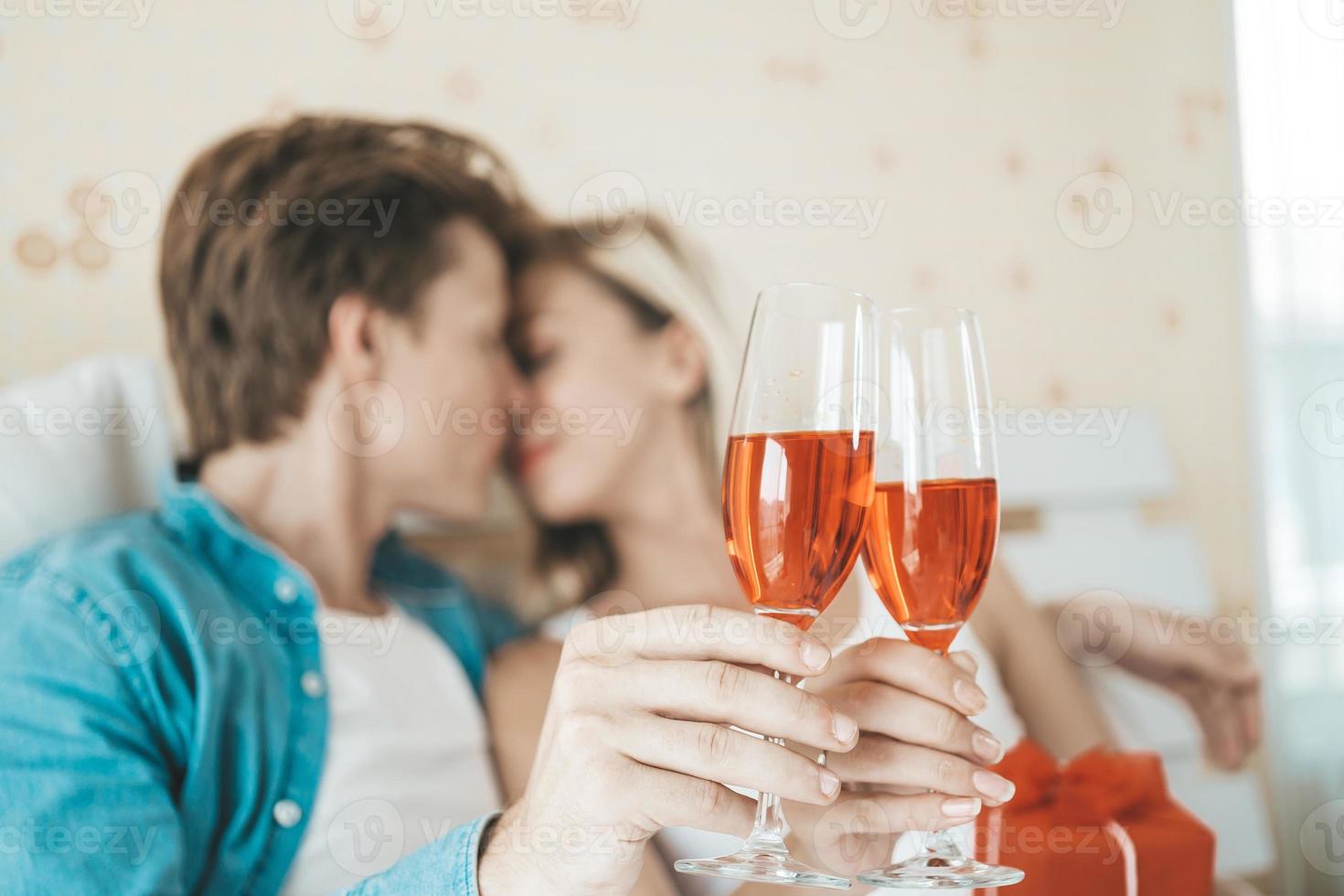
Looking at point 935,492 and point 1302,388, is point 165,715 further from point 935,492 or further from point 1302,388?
point 1302,388

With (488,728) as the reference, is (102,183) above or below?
above

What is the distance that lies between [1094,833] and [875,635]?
29 cm

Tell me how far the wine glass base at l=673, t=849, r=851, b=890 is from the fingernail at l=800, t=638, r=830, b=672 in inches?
4.5

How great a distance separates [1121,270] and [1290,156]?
400 millimetres

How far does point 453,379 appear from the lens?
1.48m

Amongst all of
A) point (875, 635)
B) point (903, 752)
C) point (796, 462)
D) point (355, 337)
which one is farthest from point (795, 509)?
point (355, 337)

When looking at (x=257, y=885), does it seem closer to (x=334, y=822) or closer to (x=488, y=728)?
(x=334, y=822)

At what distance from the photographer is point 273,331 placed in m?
1.32

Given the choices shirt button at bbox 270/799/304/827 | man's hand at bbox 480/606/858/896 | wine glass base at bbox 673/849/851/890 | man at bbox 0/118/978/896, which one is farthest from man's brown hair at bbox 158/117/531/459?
wine glass base at bbox 673/849/851/890

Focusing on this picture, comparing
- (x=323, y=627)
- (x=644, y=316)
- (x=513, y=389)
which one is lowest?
(x=323, y=627)

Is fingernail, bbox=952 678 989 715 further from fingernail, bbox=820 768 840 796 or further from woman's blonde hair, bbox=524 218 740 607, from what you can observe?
woman's blonde hair, bbox=524 218 740 607

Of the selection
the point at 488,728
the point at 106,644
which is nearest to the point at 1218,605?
the point at 488,728

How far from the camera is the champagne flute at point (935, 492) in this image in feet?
2.23

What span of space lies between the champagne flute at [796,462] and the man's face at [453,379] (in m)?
0.87
